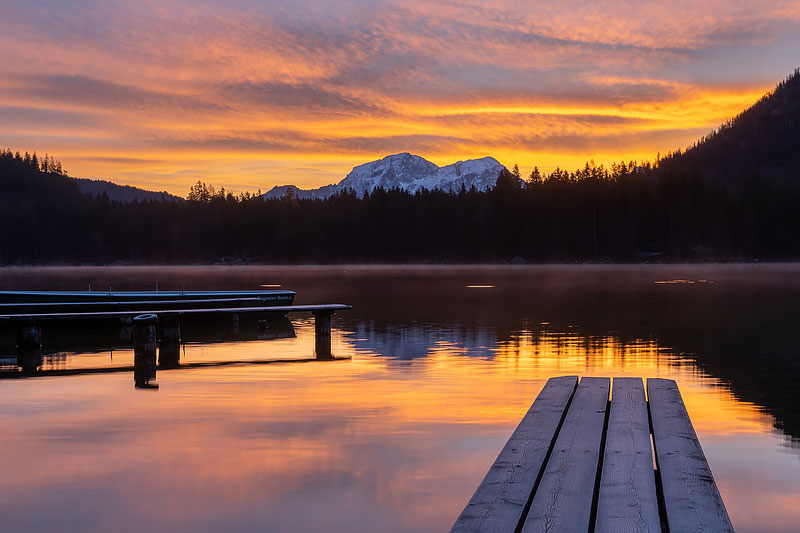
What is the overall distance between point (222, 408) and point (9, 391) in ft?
19.6

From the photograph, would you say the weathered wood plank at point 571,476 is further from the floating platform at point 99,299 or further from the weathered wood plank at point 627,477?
the floating platform at point 99,299

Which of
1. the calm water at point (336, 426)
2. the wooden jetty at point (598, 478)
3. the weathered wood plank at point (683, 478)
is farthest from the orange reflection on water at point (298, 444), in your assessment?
the wooden jetty at point (598, 478)

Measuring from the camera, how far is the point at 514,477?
23.8 feet

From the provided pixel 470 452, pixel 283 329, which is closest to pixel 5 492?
pixel 470 452

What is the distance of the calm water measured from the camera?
8734 millimetres

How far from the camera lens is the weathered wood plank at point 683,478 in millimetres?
6238

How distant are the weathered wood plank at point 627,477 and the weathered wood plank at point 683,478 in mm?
137

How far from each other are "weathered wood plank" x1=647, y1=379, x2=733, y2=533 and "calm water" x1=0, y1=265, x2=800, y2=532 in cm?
100

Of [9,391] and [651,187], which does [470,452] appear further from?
[651,187]

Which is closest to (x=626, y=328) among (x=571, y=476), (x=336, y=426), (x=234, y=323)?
(x=234, y=323)

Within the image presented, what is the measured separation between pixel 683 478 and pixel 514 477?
160 centimetres

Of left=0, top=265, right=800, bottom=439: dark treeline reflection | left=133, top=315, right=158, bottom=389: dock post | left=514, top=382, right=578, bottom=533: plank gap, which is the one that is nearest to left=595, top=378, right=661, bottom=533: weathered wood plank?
left=514, top=382, right=578, bottom=533: plank gap

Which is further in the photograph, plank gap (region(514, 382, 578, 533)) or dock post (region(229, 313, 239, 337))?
dock post (region(229, 313, 239, 337))

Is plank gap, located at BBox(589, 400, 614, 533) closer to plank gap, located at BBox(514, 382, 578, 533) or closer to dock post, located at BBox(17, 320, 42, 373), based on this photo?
plank gap, located at BBox(514, 382, 578, 533)
